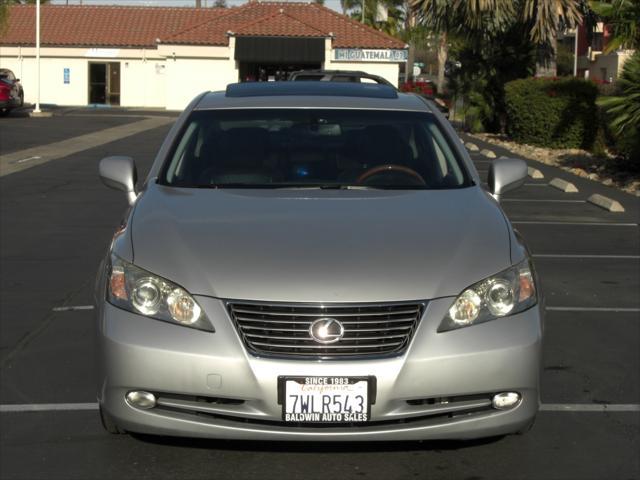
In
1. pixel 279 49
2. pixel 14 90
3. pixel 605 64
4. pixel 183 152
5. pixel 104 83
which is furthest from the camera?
pixel 605 64

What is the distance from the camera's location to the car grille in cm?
438

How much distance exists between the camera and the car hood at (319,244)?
175 inches

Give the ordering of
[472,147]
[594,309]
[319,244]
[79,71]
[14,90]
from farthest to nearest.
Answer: [79,71] < [14,90] < [472,147] < [594,309] < [319,244]

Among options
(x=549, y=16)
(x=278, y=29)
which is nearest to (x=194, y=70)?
(x=278, y=29)

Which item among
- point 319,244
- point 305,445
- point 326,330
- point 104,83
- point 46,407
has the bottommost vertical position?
point 104,83

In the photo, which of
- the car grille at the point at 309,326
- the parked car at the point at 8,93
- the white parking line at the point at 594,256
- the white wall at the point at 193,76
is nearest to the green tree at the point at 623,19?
the white parking line at the point at 594,256

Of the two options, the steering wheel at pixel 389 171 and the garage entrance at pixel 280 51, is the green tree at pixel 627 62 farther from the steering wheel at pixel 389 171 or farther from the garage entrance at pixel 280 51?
the garage entrance at pixel 280 51

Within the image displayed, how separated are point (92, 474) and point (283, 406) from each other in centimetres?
111

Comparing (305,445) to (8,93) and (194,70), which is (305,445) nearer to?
(8,93)

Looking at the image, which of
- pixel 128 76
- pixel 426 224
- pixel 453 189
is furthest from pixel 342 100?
pixel 128 76

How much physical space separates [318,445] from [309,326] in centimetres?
64

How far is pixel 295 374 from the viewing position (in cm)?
433

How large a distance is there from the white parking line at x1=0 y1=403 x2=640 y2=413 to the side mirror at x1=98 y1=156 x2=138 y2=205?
44.5 inches

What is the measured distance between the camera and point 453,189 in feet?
18.6
